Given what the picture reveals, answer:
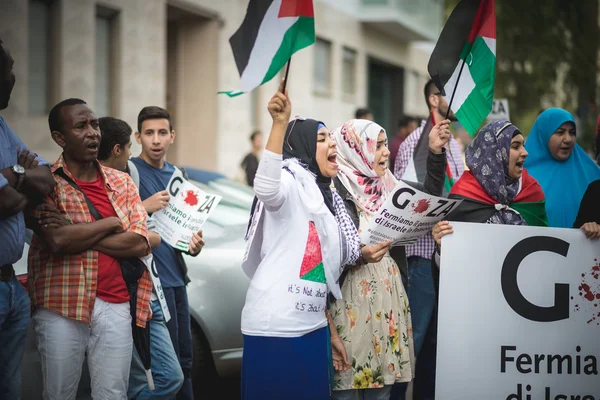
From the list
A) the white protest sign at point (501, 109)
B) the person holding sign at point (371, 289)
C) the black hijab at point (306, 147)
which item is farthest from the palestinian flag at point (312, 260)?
the white protest sign at point (501, 109)

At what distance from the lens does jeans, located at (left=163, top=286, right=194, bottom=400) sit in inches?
203

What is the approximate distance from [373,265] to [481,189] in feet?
2.74

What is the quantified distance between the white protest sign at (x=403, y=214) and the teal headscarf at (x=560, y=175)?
1.49 m

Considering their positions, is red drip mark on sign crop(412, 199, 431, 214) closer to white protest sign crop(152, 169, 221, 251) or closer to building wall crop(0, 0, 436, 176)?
white protest sign crop(152, 169, 221, 251)

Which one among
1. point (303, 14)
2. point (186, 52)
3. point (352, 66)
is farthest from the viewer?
point (352, 66)

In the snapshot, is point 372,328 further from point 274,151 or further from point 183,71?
point 183,71

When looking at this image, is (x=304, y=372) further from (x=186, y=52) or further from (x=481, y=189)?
(x=186, y=52)

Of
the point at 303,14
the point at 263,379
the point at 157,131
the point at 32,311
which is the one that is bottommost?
the point at 263,379

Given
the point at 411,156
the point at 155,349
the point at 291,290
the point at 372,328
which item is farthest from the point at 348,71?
the point at 291,290

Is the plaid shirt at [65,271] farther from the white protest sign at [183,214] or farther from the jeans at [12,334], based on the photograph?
the white protest sign at [183,214]

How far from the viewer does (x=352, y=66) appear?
26969 mm

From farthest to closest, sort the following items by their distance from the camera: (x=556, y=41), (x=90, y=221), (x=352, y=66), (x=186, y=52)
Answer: (x=352, y=66) < (x=186, y=52) < (x=556, y=41) < (x=90, y=221)

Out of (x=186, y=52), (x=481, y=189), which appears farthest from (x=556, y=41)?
(x=481, y=189)

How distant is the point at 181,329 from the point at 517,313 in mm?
2155
